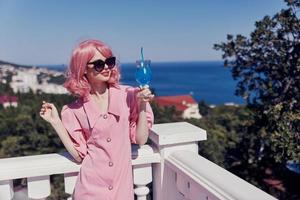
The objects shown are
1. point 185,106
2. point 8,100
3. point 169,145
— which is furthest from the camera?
point 185,106

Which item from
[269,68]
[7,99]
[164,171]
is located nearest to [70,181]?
[164,171]

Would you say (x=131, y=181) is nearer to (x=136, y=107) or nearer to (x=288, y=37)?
(x=136, y=107)

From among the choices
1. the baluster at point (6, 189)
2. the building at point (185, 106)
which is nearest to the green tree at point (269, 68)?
the baluster at point (6, 189)

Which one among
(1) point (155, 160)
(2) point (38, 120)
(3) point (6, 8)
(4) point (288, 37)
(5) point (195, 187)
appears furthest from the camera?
(2) point (38, 120)

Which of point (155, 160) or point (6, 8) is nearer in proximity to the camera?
point (155, 160)

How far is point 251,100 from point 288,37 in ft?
4.66

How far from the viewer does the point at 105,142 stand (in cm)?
153

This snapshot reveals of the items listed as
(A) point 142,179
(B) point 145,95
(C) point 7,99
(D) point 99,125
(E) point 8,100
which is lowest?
(E) point 8,100

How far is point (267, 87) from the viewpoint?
686cm

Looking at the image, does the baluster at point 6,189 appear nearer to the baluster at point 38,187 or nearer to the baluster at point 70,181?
the baluster at point 38,187

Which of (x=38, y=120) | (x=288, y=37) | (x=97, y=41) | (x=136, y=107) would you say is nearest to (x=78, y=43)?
(x=97, y=41)

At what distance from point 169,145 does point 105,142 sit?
14.6 inches

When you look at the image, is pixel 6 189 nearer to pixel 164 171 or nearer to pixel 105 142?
pixel 105 142

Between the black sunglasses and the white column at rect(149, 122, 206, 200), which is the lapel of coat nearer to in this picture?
the black sunglasses
